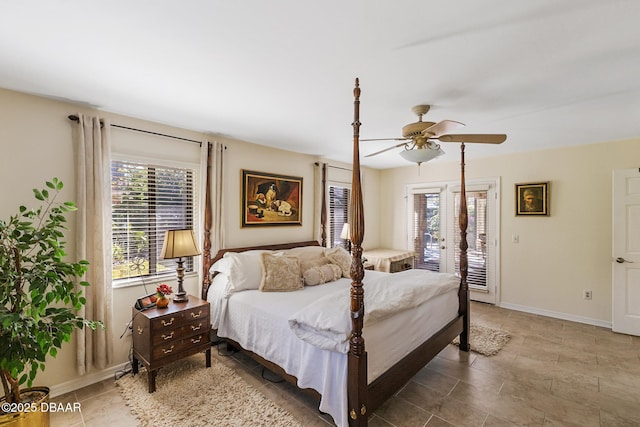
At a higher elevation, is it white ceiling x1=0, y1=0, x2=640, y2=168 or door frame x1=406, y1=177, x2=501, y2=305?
white ceiling x1=0, y1=0, x2=640, y2=168

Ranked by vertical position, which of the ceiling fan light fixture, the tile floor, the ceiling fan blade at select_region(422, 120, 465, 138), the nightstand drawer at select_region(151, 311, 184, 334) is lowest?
the tile floor

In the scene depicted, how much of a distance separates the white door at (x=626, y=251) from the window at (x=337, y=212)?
3.70 metres

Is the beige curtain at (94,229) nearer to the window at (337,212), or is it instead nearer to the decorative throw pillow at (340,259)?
the decorative throw pillow at (340,259)

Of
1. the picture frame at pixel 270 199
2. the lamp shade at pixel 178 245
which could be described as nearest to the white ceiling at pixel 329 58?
the picture frame at pixel 270 199

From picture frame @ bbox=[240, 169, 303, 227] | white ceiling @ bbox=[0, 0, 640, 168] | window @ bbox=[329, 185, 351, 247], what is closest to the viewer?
white ceiling @ bbox=[0, 0, 640, 168]

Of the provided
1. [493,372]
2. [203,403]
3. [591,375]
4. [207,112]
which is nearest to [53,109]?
[207,112]

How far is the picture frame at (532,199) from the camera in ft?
13.8

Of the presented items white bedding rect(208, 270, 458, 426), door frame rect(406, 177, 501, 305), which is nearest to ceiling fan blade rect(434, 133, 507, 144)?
white bedding rect(208, 270, 458, 426)

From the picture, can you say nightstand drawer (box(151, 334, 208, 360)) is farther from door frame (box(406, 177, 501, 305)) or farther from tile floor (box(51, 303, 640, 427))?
door frame (box(406, 177, 501, 305))

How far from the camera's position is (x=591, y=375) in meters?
2.66

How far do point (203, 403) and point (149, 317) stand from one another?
2.73 feet

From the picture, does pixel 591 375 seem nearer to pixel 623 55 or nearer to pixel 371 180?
pixel 623 55

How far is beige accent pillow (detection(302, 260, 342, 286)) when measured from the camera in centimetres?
332

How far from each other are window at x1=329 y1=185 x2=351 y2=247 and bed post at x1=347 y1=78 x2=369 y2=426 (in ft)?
10.6
